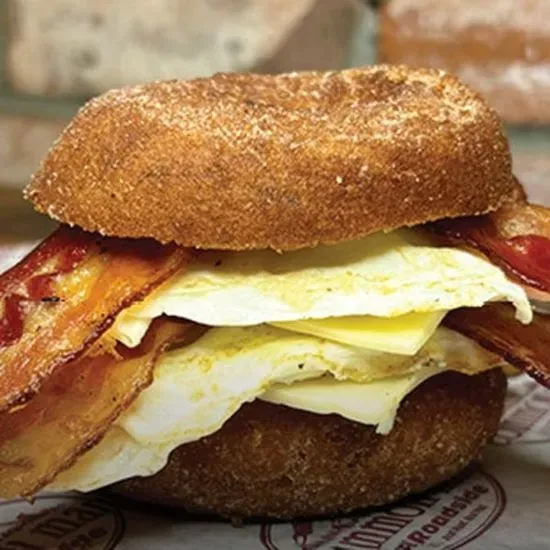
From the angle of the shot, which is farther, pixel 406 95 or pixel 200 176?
pixel 406 95

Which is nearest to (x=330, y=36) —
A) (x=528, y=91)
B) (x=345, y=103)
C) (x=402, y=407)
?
(x=528, y=91)

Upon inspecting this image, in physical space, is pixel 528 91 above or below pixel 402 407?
below

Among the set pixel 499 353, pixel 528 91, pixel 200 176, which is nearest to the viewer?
pixel 200 176

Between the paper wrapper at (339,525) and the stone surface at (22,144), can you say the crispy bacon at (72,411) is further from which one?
the stone surface at (22,144)

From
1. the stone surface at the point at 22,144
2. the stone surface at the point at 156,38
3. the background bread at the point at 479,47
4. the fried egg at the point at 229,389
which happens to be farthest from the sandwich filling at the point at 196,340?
the stone surface at the point at 22,144

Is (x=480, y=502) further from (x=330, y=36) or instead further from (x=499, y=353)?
(x=330, y=36)

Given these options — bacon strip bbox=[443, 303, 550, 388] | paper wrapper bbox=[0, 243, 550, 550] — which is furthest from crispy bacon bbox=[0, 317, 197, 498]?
bacon strip bbox=[443, 303, 550, 388]
